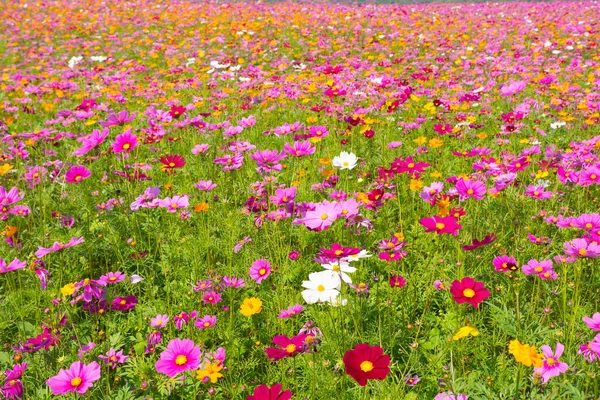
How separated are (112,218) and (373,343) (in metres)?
2.00

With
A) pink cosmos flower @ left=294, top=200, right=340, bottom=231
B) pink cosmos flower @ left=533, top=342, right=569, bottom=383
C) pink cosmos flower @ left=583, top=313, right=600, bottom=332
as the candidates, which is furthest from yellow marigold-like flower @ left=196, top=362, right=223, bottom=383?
pink cosmos flower @ left=583, top=313, right=600, bottom=332

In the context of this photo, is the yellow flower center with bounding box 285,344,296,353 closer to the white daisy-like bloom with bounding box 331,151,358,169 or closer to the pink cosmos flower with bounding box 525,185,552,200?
the white daisy-like bloom with bounding box 331,151,358,169

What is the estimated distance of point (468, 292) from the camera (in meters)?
1.57

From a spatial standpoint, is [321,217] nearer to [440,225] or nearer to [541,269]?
[440,225]

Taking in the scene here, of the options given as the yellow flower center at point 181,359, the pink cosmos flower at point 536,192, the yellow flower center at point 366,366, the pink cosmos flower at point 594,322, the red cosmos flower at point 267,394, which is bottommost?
the pink cosmos flower at point 536,192

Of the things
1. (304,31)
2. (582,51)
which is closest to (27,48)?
(304,31)

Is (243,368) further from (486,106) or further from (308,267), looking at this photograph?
(486,106)

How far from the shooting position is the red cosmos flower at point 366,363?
120 centimetres

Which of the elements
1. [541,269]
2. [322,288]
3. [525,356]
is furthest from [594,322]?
[322,288]

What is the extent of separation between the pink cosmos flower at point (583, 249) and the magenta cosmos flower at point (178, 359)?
151 centimetres

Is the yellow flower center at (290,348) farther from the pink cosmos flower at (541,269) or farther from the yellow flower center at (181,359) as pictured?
the pink cosmos flower at (541,269)

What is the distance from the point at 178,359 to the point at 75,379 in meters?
0.34

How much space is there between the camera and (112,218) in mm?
2943

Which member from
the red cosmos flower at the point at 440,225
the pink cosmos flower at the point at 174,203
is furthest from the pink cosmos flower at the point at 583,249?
the pink cosmos flower at the point at 174,203
